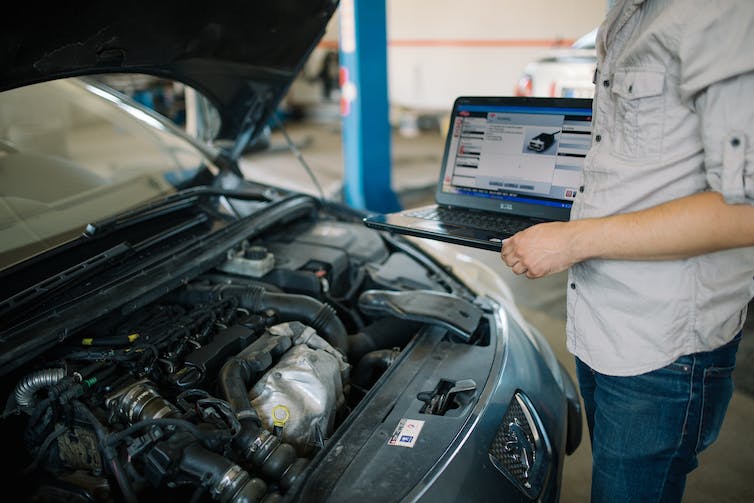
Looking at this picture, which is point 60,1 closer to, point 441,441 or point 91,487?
point 91,487

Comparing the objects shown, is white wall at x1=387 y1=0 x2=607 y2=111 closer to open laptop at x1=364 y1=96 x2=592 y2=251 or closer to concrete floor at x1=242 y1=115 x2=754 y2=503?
concrete floor at x1=242 y1=115 x2=754 y2=503

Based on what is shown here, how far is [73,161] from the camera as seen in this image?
1949 millimetres

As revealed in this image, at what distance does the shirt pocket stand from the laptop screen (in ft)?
1.46

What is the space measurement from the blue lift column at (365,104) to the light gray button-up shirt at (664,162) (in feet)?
11.2

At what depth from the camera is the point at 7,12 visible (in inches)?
45.3

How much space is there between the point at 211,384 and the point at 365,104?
3.43 m

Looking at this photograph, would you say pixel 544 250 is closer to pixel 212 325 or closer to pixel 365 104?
pixel 212 325

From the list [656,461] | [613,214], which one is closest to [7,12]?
[613,214]

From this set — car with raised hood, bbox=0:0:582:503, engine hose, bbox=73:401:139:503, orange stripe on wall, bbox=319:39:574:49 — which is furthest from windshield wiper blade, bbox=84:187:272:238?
orange stripe on wall, bbox=319:39:574:49

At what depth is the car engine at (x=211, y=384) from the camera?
1.14 meters

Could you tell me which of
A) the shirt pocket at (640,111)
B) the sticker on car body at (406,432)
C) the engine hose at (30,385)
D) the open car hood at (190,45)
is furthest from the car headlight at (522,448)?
the open car hood at (190,45)

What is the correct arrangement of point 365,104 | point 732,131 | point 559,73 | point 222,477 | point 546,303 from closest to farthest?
1. point 732,131
2. point 222,477
3. point 546,303
4. point 559,73
5. point 365,104

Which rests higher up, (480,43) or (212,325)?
(480,43)

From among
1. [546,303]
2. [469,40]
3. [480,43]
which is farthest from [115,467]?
[469,40]
